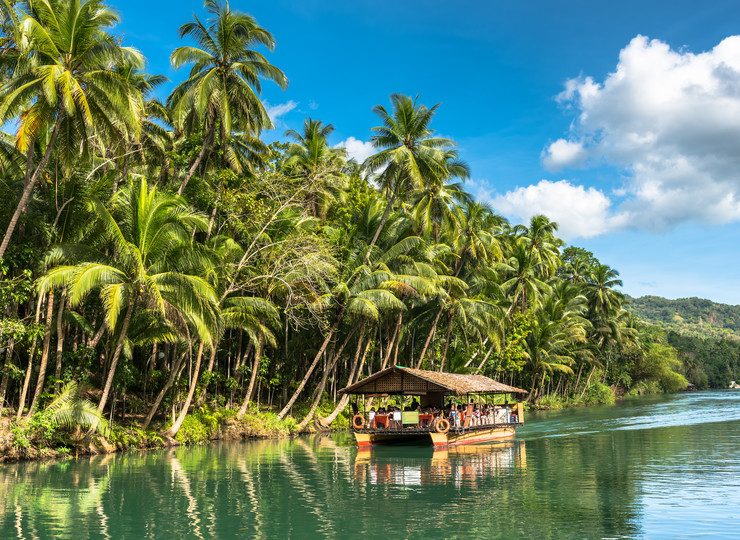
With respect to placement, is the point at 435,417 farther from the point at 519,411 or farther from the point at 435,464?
the point at 519,411

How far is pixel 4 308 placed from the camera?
19469 millimetres

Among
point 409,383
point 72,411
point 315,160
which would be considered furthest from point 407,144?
point 72,411

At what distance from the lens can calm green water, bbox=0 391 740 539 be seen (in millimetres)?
10312

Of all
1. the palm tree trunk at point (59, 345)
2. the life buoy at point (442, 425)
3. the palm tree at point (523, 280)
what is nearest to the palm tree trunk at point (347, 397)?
the life buoy at point (442, 425)

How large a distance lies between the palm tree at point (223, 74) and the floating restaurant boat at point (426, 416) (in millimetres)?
11220

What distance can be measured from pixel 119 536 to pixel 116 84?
12.9m

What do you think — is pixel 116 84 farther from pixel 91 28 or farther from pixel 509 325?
pixel 509 325

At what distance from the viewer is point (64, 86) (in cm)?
1625

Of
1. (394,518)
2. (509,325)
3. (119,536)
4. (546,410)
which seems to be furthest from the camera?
(546,410)

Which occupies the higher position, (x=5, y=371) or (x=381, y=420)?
(x=5, y=371)

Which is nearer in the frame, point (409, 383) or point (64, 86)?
point (64, 86)

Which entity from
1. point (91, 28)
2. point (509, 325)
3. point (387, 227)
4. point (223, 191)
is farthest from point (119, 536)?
point (509, 325)

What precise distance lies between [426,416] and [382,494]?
40.1ft

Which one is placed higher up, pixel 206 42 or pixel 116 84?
pixel 206 42
